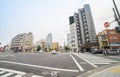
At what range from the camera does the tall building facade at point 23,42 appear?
148m

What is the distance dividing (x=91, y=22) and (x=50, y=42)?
51658 millimetres

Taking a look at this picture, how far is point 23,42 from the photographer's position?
149 metres

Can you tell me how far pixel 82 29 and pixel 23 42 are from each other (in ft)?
235

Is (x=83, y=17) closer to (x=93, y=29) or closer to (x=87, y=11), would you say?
(x=87, y=11)

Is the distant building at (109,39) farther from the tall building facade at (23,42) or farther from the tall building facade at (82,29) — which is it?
the tall building facade at (23,42)

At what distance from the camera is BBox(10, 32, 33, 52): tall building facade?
148225 millimetres

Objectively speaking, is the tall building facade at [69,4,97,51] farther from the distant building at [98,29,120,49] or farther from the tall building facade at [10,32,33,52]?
the tall building facade at [10,32,33,52]

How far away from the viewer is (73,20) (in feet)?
375

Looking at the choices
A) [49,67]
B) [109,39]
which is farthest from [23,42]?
[49,67]

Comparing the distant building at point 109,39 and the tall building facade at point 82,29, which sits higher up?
the tall building facade at point 82,29

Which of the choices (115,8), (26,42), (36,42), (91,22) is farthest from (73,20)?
(115,8)

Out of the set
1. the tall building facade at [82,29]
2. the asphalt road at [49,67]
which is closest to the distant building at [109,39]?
the tall building facade at [82,29]

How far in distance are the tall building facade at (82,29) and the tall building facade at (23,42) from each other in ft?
188

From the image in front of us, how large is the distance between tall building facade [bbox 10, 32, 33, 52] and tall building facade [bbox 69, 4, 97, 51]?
57302 mm
